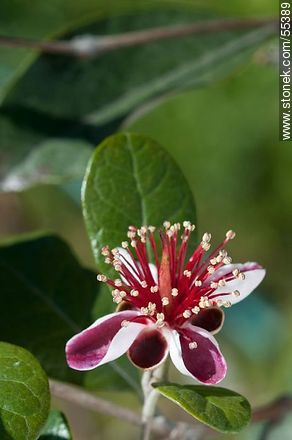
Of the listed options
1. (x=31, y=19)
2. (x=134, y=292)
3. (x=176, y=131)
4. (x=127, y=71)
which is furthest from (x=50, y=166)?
(x=176, y=131)

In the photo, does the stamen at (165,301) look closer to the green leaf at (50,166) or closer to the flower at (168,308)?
the flower at (168,308)

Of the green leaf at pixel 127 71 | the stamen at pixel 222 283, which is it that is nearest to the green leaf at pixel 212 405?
the stamen at pixel 222 283

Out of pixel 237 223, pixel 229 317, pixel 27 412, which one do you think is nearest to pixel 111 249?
pixel 27 412

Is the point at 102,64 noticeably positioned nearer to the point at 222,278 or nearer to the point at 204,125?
the point at 222,278

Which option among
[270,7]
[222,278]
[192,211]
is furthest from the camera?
[270,7]

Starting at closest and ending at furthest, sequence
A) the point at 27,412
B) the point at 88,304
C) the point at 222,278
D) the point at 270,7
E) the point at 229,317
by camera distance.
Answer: the point at 27,412 < the point at 222,278 < the point at 88,304 < the point at 229,317 < the point at 270,7

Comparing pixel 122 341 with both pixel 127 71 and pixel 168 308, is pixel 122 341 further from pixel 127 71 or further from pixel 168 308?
pixel 127 71
